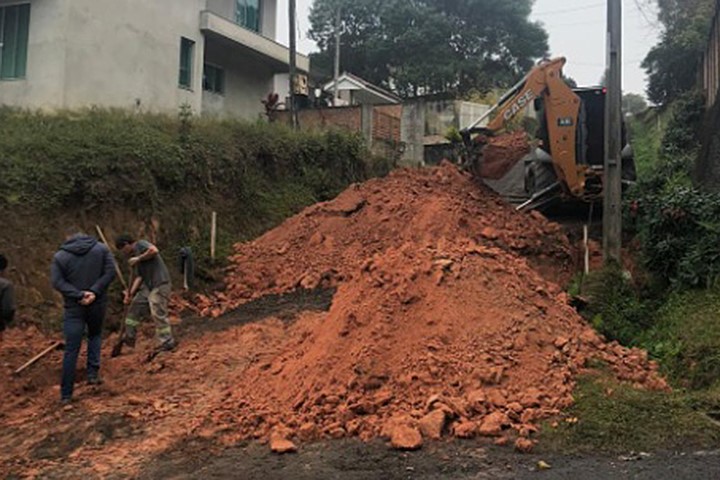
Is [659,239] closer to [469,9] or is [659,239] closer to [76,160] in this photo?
[76,160]

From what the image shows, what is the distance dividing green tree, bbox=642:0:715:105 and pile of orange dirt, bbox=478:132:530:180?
12.9 meters

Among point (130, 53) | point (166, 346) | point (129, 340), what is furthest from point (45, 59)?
point (166, 346)

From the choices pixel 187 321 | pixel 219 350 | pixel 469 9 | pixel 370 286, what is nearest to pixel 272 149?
pixel 187 321

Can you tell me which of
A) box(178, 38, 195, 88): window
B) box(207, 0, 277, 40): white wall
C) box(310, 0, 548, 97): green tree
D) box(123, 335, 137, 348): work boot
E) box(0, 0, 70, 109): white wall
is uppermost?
box(310, 0, 548, 97): green tree

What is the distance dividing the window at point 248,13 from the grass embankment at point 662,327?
48.3ft

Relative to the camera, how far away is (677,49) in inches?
1162

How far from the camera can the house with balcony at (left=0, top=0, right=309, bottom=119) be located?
631 inches

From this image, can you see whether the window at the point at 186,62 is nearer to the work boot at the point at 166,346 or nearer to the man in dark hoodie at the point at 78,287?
the work boot at the point at 166,346

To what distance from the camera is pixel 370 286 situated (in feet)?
26.3

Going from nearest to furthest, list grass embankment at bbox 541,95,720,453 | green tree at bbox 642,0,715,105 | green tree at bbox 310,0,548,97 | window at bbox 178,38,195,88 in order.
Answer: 1. grass embankment at bbox 541,95,720,453
2. window at bbox 178,38,195,88
3. green tree at bbox 642,0,715,105
4. green tree at bbox 310,0,548,97

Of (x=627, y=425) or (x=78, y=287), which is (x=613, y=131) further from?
(x=78, y=287)

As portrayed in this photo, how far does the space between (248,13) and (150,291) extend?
660 inches

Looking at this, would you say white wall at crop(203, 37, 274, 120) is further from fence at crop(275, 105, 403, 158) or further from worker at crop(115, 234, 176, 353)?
worker at crop(115, 234, 176, 353)

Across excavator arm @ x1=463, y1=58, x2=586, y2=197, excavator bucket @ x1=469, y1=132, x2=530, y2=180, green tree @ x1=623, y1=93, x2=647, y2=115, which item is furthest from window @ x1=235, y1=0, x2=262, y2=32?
green tree @ x1=623, y1=93, x2=647, y2=115
